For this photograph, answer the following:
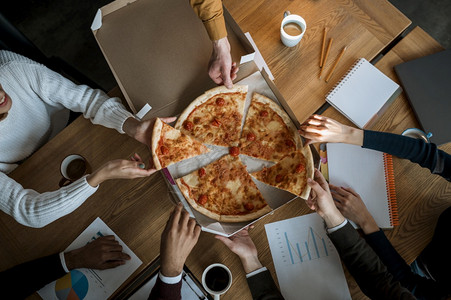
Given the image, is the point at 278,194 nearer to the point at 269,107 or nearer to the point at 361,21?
the point at 269,107

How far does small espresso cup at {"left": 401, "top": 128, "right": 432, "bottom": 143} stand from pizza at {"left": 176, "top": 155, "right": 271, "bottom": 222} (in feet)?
3.70

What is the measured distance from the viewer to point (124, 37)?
82.7 inches

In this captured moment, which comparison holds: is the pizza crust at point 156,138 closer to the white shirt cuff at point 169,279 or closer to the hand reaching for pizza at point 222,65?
the hand reaching for pizza at point 222,65

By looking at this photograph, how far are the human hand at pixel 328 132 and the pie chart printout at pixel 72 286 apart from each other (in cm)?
174

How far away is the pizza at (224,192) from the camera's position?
199 cm

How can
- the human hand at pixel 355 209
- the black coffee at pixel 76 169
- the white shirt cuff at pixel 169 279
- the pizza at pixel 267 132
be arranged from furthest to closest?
the pizza at pixel 267 132 → the black coffee at pixel 76 169 → the human hand at pixel 355 209 → the white shirt cuff at pixel 169 279

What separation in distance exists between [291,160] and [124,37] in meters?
1.55

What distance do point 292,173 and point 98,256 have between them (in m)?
1.40

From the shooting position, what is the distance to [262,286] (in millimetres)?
1724

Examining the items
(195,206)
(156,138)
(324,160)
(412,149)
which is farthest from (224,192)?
(412,149)

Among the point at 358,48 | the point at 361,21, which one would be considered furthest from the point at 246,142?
the point at 361,21

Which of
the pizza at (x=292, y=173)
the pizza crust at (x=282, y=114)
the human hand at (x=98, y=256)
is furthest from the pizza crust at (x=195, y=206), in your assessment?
the pizza crust at (x=282, y=114)

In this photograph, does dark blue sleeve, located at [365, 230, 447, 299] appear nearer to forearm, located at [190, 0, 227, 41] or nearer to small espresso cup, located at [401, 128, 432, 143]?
small espresso cup, located at [401, 128, 432, 143]

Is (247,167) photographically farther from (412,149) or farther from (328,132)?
(412,149)
